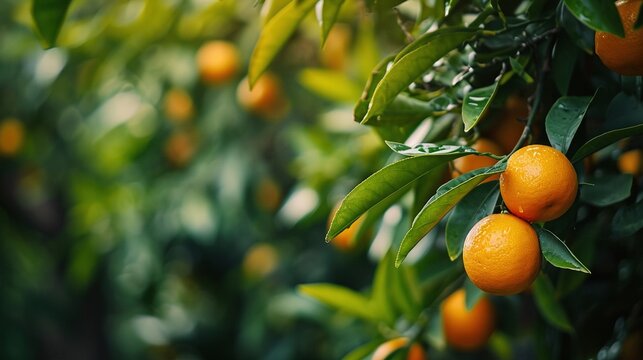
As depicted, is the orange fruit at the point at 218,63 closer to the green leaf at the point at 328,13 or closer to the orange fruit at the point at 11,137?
the orange fruit at the point at 11,137

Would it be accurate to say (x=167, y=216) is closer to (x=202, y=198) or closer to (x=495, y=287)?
(x=202, y=198)

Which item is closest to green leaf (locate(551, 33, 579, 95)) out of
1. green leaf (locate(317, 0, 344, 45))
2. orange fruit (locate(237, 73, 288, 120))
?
green leaf (locate(317, 0, 344, 45))

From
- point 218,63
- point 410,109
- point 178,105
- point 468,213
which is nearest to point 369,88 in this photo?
point 410,109

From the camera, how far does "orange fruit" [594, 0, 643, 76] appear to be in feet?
1.90

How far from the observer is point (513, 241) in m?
0.56

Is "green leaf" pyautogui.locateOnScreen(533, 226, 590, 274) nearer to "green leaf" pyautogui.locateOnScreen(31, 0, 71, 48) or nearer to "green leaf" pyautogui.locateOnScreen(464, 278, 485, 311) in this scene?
"green leaf" pyautogui.locateOnScreen(464, 278, 485, 311)

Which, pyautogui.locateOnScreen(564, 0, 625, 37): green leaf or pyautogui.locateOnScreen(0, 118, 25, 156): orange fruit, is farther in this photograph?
pyautogui.locateOnScreen(0, 118, 25, 156): orange fruit

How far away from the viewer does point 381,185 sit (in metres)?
0.60

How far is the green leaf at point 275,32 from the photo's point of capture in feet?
2.62

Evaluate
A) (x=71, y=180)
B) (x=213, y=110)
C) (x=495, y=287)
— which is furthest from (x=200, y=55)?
(x=495, y=287)

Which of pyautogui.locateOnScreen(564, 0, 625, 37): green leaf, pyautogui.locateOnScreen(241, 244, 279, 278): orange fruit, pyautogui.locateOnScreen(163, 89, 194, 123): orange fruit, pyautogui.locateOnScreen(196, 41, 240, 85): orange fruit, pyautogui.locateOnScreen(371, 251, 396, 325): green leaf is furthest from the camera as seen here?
pyautogui.locateOnScreen(241, 244, 279, 278): orange fruit

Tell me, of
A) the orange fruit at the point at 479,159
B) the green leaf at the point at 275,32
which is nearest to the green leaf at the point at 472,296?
the orange fruit at the point at 479,159

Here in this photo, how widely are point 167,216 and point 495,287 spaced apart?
151cm

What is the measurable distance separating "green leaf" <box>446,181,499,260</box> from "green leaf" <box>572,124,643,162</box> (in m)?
0.08
